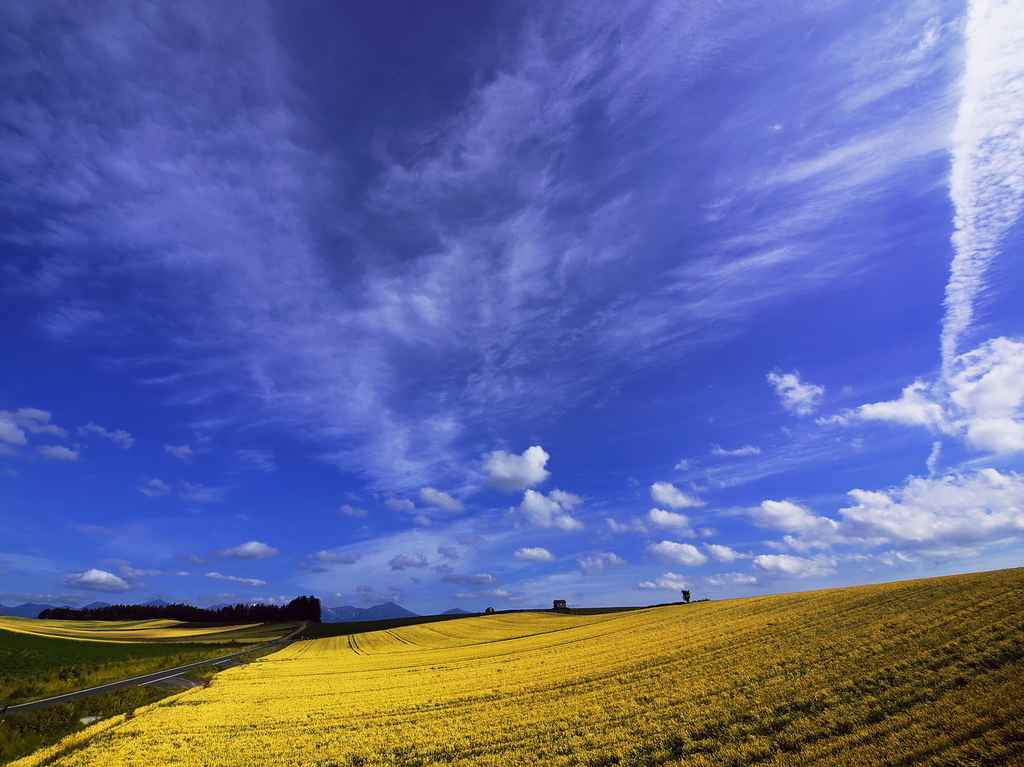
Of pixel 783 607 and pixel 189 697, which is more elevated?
pixel 783 607

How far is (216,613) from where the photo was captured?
179625 millimetres

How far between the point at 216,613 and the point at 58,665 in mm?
166498

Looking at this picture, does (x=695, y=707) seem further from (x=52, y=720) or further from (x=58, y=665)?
(x=58, y=665)

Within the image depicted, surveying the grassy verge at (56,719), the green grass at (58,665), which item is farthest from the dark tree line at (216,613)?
the grassy verge at (56,719)

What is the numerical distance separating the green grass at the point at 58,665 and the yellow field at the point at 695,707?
53.0ft

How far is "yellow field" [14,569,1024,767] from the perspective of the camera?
32.1 feet

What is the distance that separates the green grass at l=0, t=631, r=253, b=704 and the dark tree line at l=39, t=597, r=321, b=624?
115604 millimetres

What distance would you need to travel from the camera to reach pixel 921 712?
1005 centimetres

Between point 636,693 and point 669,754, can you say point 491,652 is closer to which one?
point 636,693

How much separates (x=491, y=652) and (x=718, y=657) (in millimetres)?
26095

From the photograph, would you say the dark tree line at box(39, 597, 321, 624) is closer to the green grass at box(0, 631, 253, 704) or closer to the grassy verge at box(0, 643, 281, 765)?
the green grass at box(0, 631, 253, 704)

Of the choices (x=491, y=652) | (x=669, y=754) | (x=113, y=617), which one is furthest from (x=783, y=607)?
(x=113, y=617)

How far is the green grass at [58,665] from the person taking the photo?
32.7m

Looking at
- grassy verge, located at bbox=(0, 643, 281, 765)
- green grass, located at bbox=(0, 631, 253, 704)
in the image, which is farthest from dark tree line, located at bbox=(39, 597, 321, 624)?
grassy verge, located at bbox=(0, 643, 281, 765)
